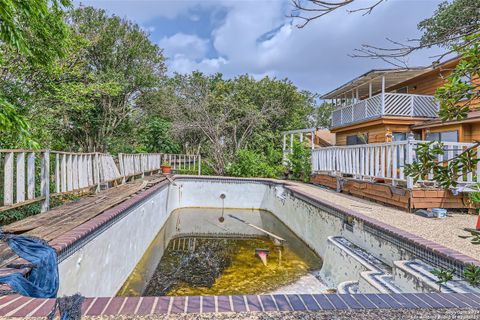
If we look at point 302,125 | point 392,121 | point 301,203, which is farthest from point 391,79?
point 301,203

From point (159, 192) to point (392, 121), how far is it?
9.40 m

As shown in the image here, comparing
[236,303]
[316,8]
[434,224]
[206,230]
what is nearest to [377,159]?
[434,224]

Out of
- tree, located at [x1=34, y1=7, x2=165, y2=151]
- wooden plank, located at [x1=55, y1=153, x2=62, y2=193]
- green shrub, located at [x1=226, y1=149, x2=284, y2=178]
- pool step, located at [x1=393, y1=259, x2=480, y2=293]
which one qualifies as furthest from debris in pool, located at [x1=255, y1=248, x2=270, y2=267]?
tree, located at [x1=34, y1=7, x2=165, y2=151]

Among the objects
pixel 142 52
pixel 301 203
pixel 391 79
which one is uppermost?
pixel 142 52

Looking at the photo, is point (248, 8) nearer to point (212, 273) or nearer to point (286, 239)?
point (212, 273)

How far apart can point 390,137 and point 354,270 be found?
899 cm

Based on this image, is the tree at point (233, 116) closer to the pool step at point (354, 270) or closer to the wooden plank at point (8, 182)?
the pool step at point (354, 270)

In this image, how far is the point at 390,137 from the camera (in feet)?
38.2

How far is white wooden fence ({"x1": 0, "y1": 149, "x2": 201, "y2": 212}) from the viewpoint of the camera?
360 centimetres

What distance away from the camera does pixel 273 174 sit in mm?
13812

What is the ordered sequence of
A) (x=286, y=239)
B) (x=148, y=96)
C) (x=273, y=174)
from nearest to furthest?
1. (x=286, y=239)
2. (x=273, y=174)
3. (x=148, y=96)

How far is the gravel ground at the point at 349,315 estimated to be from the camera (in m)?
1.91

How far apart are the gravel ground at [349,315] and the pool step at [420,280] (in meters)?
A: 0.68

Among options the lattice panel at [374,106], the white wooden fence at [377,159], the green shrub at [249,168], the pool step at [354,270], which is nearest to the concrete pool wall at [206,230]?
the pool step at [354,270]
